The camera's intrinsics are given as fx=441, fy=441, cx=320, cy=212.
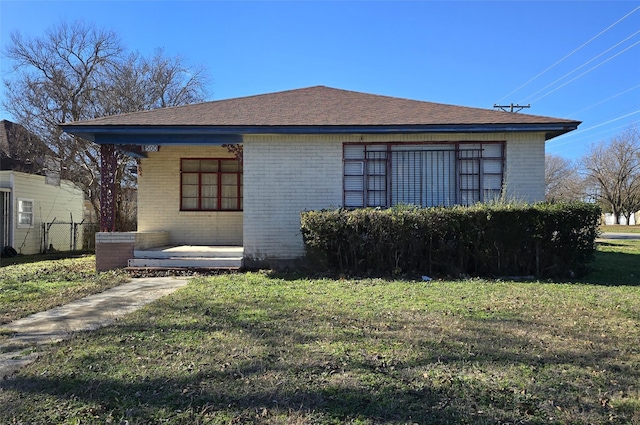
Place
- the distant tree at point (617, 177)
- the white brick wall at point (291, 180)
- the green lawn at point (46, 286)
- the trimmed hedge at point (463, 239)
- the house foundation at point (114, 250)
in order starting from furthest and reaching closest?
the distant tree at point (617, 177) → the white brick wall at point (291, 180) → the house foundation at point (114, 250) → the trimmed hedge at point (463, 239) → the green lawn at point (46, 286)

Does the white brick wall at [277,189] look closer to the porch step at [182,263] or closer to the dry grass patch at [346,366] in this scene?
the porch step at [182,263]

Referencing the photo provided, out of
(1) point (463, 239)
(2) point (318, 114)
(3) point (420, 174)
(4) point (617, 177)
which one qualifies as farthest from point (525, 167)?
(4) point (617, 177)

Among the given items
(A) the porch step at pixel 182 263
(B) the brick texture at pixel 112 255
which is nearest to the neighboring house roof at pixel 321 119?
(B) the brick texture at pixel 112 255

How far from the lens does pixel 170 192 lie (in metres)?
12.8

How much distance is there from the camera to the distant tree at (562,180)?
58969 millimetres

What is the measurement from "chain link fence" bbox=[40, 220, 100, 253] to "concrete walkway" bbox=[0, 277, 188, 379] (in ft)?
41.0

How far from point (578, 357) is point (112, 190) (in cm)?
1015

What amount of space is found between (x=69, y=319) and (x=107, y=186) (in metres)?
5.52

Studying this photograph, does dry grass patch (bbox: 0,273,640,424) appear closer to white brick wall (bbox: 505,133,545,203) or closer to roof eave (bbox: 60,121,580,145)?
white brick wall (bbox: 505,133,545,203)

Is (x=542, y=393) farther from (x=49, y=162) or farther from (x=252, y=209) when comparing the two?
(x=49, y=162)

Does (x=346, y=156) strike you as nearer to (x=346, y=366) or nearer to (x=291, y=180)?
(x=291, y=180)

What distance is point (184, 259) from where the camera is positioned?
10.2m

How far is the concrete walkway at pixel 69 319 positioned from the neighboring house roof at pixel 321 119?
12.9 feet

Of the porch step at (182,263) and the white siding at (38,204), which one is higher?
the white siding at (38,204)
